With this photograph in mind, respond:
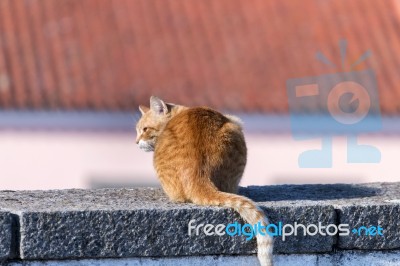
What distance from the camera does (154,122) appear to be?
4219 mm

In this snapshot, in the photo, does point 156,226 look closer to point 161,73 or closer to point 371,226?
point 371,226

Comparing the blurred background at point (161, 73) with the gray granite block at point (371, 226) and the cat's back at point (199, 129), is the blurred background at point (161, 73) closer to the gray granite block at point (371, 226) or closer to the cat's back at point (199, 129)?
the cat's back at point (199, 129)

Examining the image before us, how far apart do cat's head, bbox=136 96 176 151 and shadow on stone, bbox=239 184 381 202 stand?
521mm

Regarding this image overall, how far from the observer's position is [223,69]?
9.58 metres

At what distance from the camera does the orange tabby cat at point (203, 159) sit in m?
3.26

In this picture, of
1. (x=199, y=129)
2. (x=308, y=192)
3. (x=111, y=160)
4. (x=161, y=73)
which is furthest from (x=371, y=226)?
(x=161, y=73)

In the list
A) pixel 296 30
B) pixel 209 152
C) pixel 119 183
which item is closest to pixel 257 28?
pixel 296 30

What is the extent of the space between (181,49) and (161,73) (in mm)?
507

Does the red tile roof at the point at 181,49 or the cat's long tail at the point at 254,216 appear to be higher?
the red tile roof at the point at 181,49

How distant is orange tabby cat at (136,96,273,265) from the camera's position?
326cm

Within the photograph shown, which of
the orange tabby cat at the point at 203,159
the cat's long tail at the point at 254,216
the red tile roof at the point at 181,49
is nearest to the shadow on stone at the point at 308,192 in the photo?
the orange tabby cat at the point at 203,159

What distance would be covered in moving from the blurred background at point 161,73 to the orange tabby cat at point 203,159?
15.2 ft

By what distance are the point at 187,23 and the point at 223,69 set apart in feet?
3.20

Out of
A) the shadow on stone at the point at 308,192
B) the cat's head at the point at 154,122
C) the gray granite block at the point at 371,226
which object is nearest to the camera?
the gray granite block at the point at 371,226
